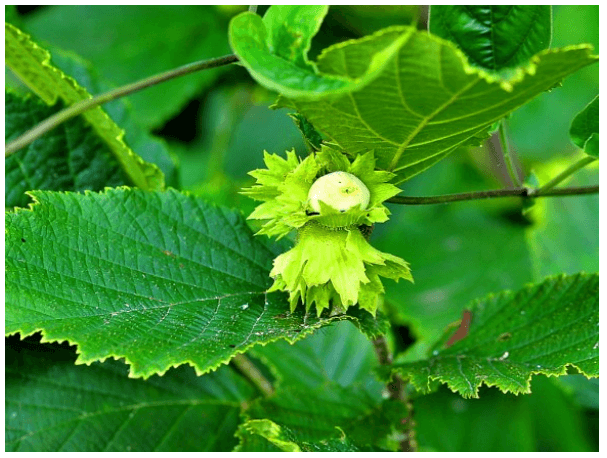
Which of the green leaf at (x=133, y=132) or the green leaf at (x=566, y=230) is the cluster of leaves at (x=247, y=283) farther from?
the green leaf at (x=566, y=230)

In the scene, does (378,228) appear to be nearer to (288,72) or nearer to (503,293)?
(503,293)

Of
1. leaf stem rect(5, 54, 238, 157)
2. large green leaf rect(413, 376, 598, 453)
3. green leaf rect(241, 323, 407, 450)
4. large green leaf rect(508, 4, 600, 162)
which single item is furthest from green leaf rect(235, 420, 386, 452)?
large green leaf rect(508, 4, 600, 162)

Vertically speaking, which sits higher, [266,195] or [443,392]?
[443,392]

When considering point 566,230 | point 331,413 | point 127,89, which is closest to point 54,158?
point 127,89

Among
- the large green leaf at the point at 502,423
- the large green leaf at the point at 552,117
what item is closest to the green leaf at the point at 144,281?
the large green leaf at the point at 502,423

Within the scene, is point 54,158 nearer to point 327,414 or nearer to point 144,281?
point 144,281

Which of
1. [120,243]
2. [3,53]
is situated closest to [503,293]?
[120,243]

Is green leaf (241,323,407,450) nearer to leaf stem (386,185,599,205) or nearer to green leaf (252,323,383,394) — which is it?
green leaf (252,323,383,394)
